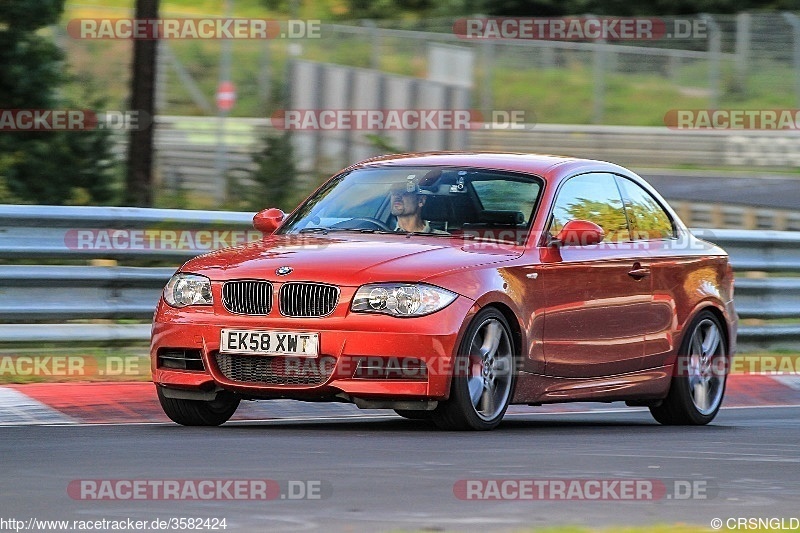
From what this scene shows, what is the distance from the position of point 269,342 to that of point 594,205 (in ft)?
8.30

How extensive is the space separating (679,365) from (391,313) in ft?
9.18

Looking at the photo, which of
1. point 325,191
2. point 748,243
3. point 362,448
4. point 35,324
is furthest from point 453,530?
point 748,243

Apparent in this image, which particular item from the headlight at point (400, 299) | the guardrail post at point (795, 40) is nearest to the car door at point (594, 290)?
the headlight at point (400, 299)

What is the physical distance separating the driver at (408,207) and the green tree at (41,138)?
984 centimetres

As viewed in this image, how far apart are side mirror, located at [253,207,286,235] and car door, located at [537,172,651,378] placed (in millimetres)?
1591

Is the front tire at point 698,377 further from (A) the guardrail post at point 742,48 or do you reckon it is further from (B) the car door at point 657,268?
(A) the guardrail post at point 742,48

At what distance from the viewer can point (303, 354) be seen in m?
8.77

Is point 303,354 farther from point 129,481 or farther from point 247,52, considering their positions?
point 247,52

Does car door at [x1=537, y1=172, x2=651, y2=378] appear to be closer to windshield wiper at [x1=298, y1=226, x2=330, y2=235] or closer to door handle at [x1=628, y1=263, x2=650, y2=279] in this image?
door handle at [x1=628, y1=263, x2=650, y2=279]

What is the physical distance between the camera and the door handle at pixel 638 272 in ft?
34.2

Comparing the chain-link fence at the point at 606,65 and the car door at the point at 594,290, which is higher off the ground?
the chain-link fence at the point at 606,65

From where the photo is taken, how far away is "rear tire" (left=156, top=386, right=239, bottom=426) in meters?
9.41

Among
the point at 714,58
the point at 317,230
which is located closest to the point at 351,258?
the point at 317,230

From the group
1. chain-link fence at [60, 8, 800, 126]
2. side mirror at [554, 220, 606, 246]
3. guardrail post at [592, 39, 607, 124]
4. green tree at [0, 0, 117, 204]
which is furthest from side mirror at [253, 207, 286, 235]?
guardrail post at [592, 39, 607, 124]
